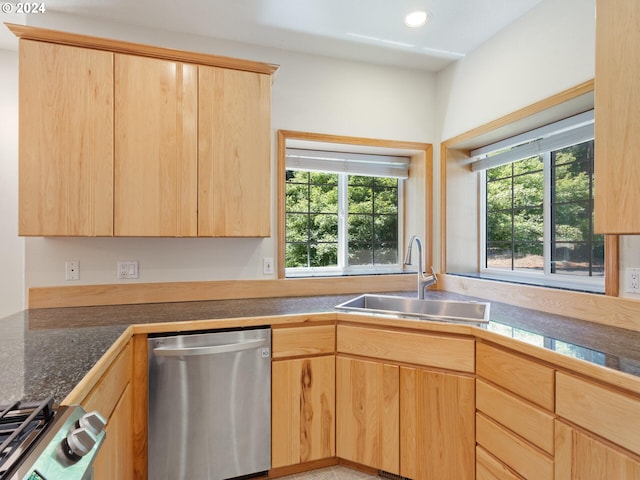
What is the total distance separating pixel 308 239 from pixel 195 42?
5.01 ft

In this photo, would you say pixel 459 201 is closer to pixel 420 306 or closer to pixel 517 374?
pixel 420 306

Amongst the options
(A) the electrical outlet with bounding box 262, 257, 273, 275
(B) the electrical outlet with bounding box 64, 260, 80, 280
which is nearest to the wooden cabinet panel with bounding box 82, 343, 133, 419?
(B) the electrical outlet with bounding box 64, 260, 80, 280

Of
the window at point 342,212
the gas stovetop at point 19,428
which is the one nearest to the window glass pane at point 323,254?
the window at point 342,212

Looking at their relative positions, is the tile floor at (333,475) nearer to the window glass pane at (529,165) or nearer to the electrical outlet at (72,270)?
the electrical outlet at (72,270)

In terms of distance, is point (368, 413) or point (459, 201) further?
point (459, 201)

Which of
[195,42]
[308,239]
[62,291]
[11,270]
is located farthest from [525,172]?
[11,270]

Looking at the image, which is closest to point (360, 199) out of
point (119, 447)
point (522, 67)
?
point (522, 67)

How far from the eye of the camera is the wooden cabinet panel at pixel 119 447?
108cm

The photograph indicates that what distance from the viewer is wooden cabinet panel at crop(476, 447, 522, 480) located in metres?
1.37

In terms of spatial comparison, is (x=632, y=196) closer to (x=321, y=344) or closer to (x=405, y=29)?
(x=321, y=344)

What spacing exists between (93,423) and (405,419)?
54.8 inches

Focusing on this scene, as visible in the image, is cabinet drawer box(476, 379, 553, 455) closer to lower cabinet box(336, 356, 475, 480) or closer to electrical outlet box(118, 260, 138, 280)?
lower cabinet box(336, 356, 475, 480)

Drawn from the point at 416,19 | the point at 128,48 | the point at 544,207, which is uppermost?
the point at 416,19

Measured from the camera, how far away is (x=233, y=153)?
1971 mm
